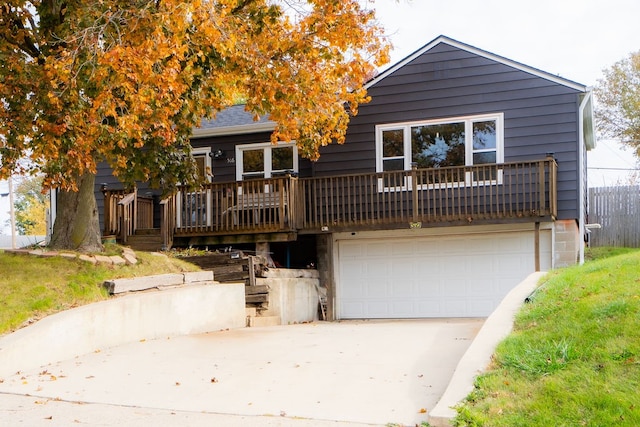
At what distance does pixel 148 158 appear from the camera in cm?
1259

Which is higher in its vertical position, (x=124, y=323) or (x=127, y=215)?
(x=127, y=215)

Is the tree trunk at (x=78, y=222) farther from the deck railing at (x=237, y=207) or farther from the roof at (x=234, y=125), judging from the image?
the roof at (x=234, y=125)

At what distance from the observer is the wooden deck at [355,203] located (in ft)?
49.9

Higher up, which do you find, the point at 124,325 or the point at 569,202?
the point at 569,202

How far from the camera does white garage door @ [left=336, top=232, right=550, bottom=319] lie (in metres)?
16.1

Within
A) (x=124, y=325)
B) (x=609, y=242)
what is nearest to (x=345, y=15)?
(x=124, y=325)

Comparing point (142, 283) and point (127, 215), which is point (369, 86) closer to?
point (127, 215)

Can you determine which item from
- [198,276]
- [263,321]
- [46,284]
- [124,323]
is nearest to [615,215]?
[263,321]

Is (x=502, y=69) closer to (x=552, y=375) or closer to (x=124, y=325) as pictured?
(x=124, y=325)

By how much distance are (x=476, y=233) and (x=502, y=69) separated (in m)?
4.03

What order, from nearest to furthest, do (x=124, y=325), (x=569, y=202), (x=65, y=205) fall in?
(x=124, y=325) → (x=65, y=205) → (x=569, y=202)

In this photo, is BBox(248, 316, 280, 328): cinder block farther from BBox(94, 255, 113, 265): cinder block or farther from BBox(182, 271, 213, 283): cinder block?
BBox(94, 255, 113, 265): cinder block

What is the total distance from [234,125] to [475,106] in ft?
22.6

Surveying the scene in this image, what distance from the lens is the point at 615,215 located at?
72.6ft
